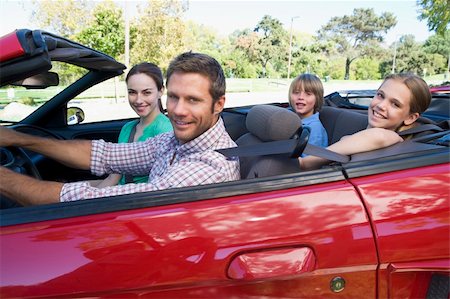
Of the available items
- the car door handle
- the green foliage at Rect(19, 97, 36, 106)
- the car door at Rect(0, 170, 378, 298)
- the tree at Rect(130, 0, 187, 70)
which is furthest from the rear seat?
the tree at Rect(130, 0, 187, 70)

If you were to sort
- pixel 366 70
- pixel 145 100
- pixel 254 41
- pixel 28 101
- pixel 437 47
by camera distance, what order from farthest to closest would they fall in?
pixel 437 47 < pixel 366 70 < pixel 254 41 < pixel 28 101 < pixel 145 100

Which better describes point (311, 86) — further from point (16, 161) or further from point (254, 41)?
point (254, 41)

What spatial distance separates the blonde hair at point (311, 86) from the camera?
10.2 feet

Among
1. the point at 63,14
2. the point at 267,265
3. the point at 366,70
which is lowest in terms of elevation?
the point at 267,265

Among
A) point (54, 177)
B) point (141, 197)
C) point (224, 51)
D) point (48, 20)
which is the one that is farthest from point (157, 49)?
point (224, 51)

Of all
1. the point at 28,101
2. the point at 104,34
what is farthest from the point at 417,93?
the point at 104,34

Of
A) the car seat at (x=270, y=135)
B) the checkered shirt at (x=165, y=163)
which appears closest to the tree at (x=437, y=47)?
the car seat at (x=270, y=135)

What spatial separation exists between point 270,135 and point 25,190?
1105 mm

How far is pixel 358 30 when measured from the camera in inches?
2272

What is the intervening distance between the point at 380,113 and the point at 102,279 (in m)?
1.61

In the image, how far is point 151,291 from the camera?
3.75ft

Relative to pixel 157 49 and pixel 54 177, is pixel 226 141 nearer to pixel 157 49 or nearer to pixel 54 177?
pixel 54 177

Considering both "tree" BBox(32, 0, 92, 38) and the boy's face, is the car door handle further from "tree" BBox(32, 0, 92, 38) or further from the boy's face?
"tree" BBox(32, 0, 92, 38)

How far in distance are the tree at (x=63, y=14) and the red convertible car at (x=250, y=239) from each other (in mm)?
18691
